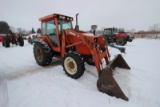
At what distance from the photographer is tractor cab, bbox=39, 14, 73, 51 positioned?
4.70 meters

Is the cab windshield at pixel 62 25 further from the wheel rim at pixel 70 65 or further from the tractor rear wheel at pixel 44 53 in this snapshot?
the wheel rim at pixel 70 65

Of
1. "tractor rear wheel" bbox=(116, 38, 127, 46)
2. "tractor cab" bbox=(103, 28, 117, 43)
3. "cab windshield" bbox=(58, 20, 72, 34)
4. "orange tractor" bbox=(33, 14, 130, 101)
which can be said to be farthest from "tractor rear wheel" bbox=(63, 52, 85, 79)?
"tractor rear wheel" bbox=(116, 38, 127, 46)

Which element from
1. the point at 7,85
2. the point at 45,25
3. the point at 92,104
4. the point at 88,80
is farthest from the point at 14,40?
the point at 92,104

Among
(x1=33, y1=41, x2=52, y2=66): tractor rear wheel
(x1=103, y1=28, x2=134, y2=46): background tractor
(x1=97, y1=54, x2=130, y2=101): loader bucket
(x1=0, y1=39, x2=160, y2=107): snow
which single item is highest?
(x1=103, y1=28, x2=134, y2=46): background tractor

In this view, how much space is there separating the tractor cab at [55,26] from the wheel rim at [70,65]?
43.6 inches

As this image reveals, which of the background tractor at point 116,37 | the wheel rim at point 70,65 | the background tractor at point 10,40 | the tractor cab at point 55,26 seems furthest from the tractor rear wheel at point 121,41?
the background tractor at point 10,40

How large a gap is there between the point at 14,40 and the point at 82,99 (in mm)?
14482

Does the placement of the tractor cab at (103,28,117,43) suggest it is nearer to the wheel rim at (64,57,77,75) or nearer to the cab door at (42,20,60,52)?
the cab door at (42,20,60,52)

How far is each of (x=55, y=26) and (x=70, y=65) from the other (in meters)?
1.79

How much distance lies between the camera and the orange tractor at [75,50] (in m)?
3.05

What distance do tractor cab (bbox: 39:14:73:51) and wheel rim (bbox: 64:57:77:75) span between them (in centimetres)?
111

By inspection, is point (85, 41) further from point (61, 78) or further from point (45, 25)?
point (45, 25)

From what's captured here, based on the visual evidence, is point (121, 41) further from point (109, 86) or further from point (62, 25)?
point (109, 86)

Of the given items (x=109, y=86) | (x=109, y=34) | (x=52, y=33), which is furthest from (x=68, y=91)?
(x=109, y=34)
